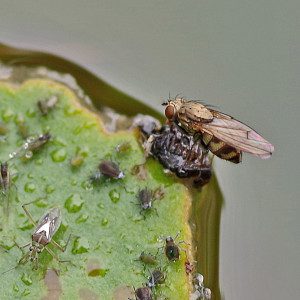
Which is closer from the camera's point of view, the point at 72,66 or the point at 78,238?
the point at 78,238

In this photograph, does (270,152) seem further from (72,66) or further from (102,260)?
(72,66)

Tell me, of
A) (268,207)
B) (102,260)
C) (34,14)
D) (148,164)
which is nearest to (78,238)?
(102,260)

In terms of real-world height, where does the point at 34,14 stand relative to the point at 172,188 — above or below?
above

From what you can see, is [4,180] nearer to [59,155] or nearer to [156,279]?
[59,155]

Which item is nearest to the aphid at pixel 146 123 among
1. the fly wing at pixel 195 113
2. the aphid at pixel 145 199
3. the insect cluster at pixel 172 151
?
the insect cluster at pixel 172 151

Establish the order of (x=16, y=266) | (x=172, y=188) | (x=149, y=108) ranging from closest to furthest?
(x=16, y=266)
(x=172, y=188)
(x=149, y=108)

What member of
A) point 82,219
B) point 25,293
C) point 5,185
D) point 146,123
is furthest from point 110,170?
point 25,293

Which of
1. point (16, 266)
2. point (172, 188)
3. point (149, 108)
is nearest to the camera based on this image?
point (16, 266)
